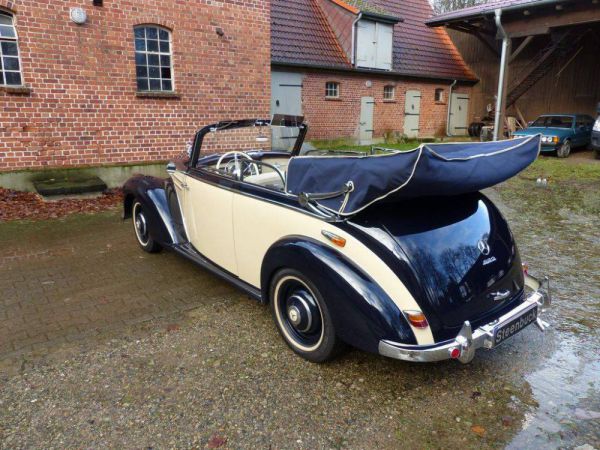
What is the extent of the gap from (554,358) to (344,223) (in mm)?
1803

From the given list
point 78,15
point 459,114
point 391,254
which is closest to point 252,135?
point 78,15

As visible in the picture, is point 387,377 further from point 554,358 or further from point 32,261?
point 32,261

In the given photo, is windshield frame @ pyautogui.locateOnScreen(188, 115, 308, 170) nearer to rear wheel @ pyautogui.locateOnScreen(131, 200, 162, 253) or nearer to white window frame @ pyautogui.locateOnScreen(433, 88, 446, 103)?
rear wheel @ pyautogui.locateOnScreen(131, 200, 162, 253)

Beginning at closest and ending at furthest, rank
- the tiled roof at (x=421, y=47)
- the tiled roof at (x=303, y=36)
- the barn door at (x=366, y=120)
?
the tiled roof at (x=303, y=36) < the barn door at (x=366, y=120) < the tiled roof at (x=421, y=47)

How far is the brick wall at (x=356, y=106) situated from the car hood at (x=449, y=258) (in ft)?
41.5

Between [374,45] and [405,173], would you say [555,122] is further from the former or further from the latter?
[405,173]

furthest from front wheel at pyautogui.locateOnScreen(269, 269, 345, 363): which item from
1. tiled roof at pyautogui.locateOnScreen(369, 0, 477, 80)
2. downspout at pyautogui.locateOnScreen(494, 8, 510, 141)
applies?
tiled roof at pyautogui.locateOnScreen(369, 0, 477, 80)

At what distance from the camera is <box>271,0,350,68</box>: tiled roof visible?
15.0 meters

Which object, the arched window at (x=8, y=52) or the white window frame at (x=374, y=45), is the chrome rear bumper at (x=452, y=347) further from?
the white window frame at (x=374, y=45)

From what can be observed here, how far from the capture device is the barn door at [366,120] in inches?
666

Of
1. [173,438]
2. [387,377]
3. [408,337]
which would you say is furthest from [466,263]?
[173,438]

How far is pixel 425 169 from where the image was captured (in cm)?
240

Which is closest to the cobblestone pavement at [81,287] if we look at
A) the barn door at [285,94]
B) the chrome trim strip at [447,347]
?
the chrome trim strip at [447,347]

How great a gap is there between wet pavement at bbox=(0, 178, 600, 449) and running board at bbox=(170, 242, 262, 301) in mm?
298
